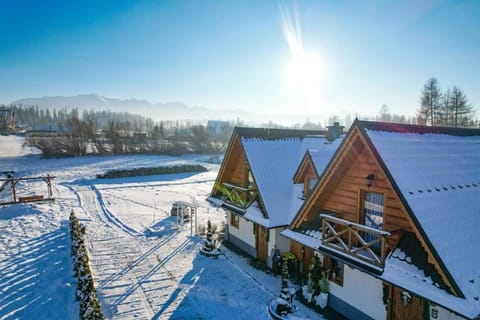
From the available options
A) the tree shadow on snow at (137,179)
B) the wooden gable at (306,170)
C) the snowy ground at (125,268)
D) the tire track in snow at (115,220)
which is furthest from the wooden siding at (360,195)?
the tree shadow on snow at (137,179)

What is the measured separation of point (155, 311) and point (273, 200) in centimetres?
681

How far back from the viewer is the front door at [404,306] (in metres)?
8.55

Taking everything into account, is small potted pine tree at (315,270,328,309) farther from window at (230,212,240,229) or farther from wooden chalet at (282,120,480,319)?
window at (230,212,240,229)

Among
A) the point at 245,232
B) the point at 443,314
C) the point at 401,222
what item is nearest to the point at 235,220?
the point at 245,232

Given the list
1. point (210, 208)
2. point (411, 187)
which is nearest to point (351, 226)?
point (411, 187)

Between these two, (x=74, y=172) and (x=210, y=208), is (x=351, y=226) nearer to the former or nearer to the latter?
(x=210, y=208)

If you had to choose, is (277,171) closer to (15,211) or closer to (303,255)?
(303,255)

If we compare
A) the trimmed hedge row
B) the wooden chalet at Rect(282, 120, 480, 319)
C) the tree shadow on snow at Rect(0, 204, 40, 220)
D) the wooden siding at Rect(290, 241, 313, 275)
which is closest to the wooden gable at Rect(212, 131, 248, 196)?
the wooden siding at Rect(290, 241, 313, 275)

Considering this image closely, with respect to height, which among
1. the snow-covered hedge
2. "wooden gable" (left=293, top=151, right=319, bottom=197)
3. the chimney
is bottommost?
the snow-covered hedge

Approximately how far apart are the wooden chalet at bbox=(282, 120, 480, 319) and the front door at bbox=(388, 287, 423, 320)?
30 millimetres

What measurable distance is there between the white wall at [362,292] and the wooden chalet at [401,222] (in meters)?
0.03

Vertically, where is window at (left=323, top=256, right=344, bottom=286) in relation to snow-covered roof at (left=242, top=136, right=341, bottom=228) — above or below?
below

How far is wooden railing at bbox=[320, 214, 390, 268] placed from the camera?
806 cm

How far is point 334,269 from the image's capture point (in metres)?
11.4
